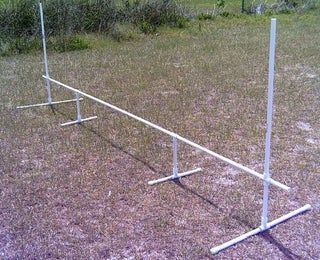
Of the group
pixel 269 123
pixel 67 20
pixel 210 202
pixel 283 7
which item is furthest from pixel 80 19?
pixel 269 123

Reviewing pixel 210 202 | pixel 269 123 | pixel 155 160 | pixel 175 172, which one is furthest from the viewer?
pixel 155 160

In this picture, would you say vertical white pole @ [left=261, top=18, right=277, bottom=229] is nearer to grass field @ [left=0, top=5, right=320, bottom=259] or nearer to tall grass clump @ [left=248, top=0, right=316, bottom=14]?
grass field @ [left=0, top=5, right=320, bottom=259]

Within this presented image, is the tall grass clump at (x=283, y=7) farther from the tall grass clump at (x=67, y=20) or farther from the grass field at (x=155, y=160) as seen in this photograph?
the grass field at (x=155, y=160)

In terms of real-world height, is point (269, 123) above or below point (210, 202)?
above

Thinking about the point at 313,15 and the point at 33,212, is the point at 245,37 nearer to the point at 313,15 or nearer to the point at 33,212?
the point at 313,15

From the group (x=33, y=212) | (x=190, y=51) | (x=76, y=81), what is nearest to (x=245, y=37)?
(x=190, y=51)

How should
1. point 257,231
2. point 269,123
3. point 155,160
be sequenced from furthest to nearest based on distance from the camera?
point 155,160
point 257,231
point 269,123

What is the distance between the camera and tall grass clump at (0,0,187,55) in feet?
26.4

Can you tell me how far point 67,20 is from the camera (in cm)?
848

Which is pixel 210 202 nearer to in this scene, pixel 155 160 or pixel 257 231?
pixel 257 231

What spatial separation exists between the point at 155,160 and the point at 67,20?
5.64 m

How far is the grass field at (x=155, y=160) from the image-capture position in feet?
8.53

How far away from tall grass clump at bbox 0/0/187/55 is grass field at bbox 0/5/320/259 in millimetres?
1030

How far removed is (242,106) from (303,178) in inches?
72.2
